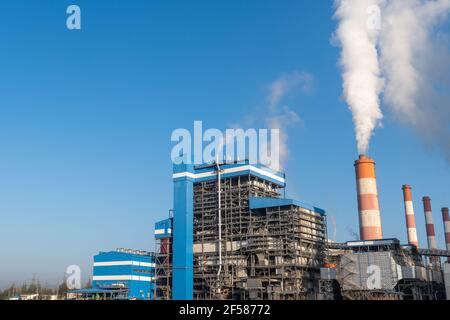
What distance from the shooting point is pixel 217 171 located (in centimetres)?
5800

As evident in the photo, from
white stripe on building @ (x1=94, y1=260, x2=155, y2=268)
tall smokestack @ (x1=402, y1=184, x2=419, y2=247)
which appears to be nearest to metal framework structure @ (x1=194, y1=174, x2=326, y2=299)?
white stripe on building @ (x1=94, y1=260, x2=155, y2=268)

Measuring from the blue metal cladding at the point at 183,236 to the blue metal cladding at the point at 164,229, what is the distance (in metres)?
2.27

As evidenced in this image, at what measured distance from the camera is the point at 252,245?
5325 cm

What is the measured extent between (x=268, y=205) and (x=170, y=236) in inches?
506

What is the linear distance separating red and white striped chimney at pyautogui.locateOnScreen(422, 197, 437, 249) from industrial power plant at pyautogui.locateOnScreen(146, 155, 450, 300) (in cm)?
2266

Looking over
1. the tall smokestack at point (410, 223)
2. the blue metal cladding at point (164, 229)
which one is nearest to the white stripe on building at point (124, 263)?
the blue metal cladding at point (164, 229)

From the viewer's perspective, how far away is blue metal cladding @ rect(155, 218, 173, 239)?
57.4 metres

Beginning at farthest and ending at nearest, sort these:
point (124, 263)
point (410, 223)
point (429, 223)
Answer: point (429, 223)
point (410, 223)
point (124, 263)

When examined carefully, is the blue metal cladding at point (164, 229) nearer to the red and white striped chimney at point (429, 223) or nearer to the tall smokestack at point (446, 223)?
the red and white striped chimney at point (429, 223)

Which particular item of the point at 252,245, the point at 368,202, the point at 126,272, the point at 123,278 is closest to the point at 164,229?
the point at 126,272

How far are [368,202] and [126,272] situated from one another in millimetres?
29943

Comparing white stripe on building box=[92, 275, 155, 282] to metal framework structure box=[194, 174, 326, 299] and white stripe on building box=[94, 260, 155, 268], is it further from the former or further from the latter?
metal framework structure box=[194, 174, 326, 299]

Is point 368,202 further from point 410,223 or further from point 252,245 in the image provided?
point 410,223
